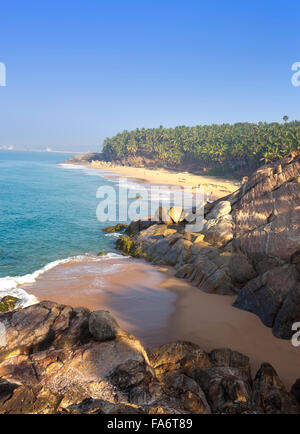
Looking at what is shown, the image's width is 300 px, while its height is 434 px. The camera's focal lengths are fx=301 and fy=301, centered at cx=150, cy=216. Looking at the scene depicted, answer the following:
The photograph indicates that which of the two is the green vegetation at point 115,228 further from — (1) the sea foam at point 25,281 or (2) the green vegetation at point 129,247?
(1) the sea foam at point 25,281

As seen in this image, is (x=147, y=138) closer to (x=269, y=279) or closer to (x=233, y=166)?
(x=233, y=166)

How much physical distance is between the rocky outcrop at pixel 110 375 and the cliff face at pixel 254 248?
421cm

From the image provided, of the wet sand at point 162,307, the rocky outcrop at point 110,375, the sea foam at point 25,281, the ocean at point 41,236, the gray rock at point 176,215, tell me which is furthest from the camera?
the gray rock at point 176,215

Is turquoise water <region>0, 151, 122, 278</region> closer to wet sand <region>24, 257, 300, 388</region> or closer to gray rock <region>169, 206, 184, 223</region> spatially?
wet sand <region>24, 257, 300, 388</region>

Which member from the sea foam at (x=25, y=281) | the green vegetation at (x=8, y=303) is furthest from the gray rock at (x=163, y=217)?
the green vegetation at (x=8, y=303)

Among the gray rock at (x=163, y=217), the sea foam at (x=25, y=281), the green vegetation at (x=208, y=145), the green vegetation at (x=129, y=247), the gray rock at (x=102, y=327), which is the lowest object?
the sea foam at (x=25, y=281)

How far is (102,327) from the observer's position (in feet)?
29.7

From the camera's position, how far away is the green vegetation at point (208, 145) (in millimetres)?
77875

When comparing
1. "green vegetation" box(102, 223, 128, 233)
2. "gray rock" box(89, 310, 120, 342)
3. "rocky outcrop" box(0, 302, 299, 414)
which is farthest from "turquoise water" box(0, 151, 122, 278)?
"gray rock" box(89, 310, 120, 342)

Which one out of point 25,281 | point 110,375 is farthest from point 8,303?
point 110,375

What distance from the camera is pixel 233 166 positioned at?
290 feet

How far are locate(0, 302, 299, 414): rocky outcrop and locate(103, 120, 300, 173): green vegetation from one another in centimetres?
6268

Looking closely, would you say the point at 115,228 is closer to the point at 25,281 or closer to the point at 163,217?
the point at 163,217

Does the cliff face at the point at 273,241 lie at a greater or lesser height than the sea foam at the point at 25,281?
greater
